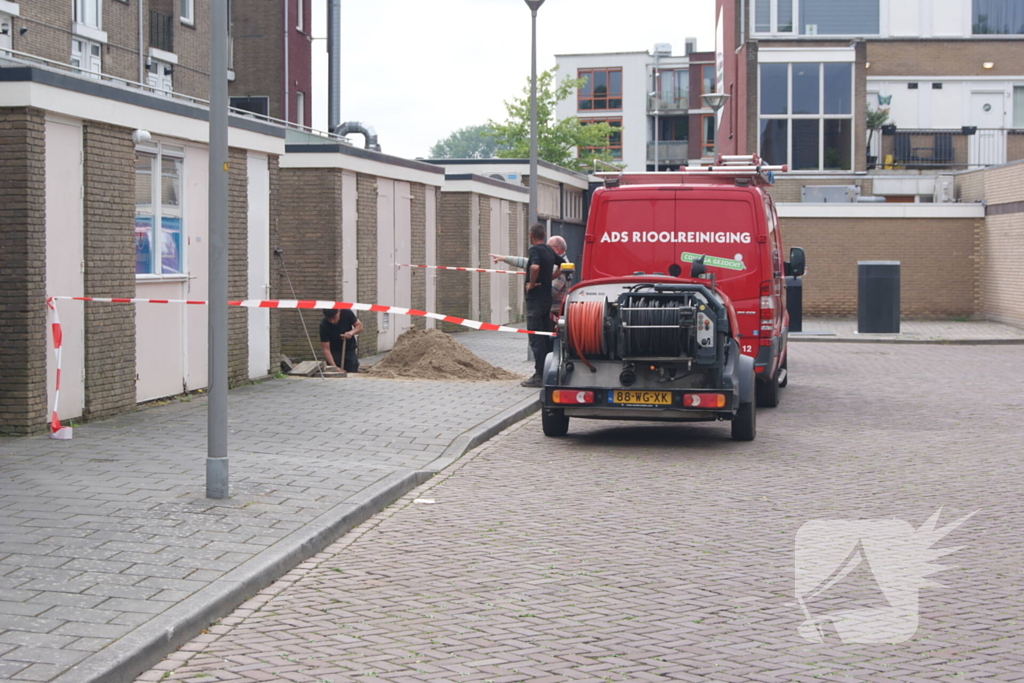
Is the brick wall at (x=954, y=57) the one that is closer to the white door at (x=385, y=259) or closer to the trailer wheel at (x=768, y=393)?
the white door at (x=385, y=259)

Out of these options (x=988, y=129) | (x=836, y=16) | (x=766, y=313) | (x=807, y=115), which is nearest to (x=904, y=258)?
(x=807, y=115)

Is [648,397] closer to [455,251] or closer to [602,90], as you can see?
[455,251]

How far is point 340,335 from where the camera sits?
57.7 feet

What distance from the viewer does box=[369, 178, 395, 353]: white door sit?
2177cm

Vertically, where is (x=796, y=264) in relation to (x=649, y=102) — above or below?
below

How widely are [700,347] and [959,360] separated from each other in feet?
42.9

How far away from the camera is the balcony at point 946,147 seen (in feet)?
147

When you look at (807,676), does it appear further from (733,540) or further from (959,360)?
(959,360)

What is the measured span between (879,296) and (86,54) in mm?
19235

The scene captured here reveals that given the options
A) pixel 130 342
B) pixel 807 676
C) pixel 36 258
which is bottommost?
pixel 807 676

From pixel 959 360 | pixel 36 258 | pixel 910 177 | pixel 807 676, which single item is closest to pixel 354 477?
pixel 36 258

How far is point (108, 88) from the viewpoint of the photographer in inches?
472

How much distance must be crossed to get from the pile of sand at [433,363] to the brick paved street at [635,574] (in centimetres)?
490

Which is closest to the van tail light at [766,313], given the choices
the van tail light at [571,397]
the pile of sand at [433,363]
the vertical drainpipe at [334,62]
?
the van tail light at [571,397]
